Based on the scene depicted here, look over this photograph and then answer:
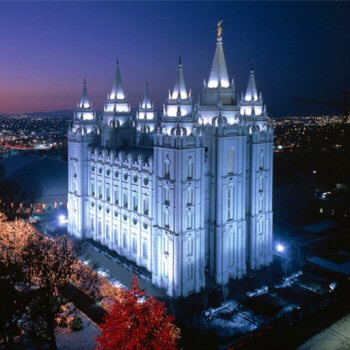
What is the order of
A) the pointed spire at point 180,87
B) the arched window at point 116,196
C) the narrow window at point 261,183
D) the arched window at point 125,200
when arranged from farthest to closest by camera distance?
the arched window at point 116,196 < the arched window at point 125,200 < the narrow window at point 261,183 < the pointed spire at point 180,87

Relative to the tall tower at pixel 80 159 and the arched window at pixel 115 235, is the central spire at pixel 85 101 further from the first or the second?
the arched window at pixel 115 235

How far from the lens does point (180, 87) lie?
44594 millimetres

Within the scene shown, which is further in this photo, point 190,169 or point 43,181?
point 43,181

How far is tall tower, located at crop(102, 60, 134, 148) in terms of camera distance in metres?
56.3

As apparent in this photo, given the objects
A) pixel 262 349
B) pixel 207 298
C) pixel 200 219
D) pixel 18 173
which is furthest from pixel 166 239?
pixel 18 173

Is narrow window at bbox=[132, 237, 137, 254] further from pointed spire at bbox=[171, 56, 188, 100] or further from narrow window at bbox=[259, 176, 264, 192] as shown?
pointed spire at bbox=[171, 56, 188, 100]

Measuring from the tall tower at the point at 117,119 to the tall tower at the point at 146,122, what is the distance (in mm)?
1317

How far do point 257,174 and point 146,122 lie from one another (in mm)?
17835

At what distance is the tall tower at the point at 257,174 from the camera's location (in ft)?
159

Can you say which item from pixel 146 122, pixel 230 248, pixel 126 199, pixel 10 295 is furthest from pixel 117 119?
pixel 10 295

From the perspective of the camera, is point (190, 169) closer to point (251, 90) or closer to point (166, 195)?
point (166, 195)

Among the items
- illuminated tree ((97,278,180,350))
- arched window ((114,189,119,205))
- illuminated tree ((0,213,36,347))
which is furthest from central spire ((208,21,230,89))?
illuminated tree ((97,278,180,350))

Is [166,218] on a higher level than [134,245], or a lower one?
higher

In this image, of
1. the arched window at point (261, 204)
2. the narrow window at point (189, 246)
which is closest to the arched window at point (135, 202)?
the narrow window at point (189, 246)
